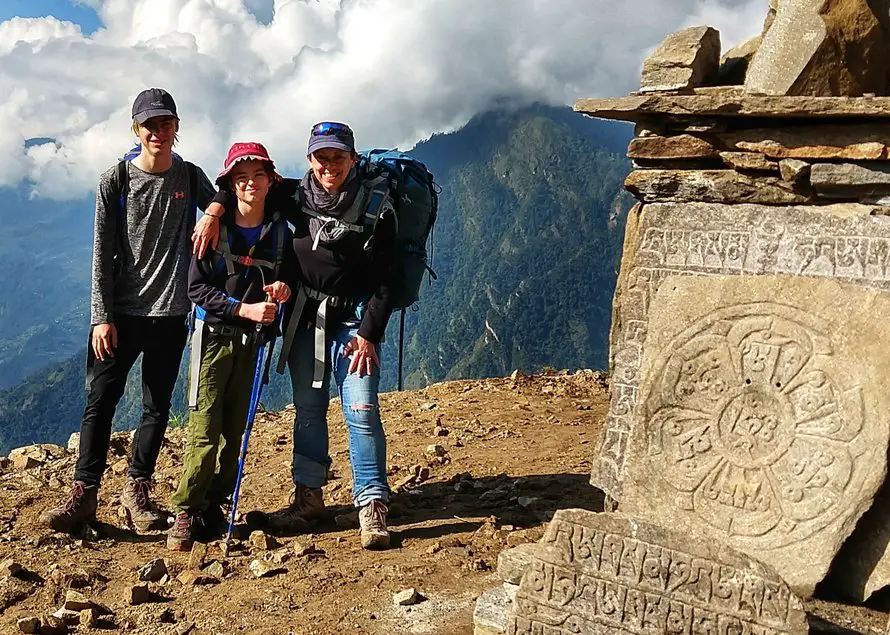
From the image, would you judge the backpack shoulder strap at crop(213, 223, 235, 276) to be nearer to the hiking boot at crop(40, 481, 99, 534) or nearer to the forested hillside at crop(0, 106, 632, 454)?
the hiking boot at crop(40, 481, 99, 534)

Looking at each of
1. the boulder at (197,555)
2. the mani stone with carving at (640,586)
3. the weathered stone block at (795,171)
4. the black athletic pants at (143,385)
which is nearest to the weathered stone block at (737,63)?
the weathered stone block at (795,171)

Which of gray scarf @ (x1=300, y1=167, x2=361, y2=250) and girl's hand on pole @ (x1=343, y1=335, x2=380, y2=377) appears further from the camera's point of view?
girl's hand on pole @ (x1=343, y1=335, x2=380, y2=377)

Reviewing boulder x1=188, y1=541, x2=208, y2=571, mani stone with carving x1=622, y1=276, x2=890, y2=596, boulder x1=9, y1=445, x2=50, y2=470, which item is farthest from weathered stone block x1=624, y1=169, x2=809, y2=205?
boulder x1=9, y1=445, x2=50, y2=470

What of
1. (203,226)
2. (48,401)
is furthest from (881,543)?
(48,401)

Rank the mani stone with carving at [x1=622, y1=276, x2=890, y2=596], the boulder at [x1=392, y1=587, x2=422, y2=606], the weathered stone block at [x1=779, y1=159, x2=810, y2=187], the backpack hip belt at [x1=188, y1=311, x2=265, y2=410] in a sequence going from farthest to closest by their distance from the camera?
the backpack hip belt at [x1=188, y1=311, x2=265, y2=410]
the boulder at [x1=392, y1=587, x2=422, y2=606]
the weathered stone block at [x1=779, y1=159, x2=810, y2=187]
the mani stone with carving at [x1=622, y1=276, x2=890, y2=596]

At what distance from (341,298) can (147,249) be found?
4.46ft

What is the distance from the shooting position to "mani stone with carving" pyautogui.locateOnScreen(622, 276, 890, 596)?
4.09 metres

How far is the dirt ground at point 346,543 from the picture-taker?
4.59 m

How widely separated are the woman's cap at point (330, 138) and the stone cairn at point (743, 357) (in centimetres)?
146

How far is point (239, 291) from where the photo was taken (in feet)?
17.7

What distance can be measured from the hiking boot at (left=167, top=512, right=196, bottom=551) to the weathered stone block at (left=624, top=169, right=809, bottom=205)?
11.8 ft

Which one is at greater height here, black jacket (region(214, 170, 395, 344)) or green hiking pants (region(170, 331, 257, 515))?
black jacket (region(214, 170, 395, 344))

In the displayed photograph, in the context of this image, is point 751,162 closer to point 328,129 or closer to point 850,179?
point 850,179

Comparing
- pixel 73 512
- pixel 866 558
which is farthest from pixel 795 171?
pixel 73 512
